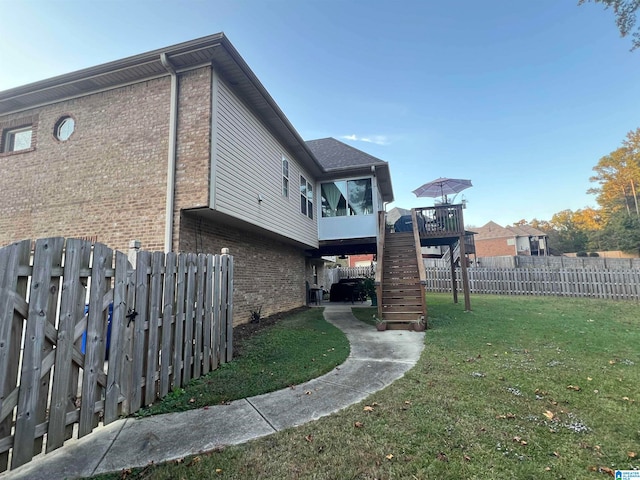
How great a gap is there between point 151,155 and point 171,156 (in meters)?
0.67

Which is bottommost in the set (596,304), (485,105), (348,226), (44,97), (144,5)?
(596,304)

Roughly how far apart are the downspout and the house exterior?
22mm

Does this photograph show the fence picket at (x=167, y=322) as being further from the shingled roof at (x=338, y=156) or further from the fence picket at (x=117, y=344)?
the shingled roof at (x=338, y=156)

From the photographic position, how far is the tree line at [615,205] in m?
28.1

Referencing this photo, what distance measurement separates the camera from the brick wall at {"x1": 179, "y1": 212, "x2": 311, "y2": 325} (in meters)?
6.82

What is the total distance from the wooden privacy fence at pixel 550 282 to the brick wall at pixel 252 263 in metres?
10.9

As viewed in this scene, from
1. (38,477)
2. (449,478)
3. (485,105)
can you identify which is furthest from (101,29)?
(485,105)

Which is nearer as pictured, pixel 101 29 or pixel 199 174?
pixel 199 174

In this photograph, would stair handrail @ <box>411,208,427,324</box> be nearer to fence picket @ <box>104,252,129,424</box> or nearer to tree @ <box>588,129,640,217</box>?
fence picket @ <box>104,252,129,424</box>

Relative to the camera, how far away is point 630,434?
99.5 inches

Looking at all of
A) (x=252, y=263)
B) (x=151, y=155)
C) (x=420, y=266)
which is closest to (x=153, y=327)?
(x=151, y=155)

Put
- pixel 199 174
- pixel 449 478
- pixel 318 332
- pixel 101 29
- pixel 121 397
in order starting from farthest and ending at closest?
1. pixel 101 29
2. pixel 318 332
3. pixel 199 174
4. pixel 121 397
5. pixel 449 478

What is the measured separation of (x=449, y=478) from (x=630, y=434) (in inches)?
74.6

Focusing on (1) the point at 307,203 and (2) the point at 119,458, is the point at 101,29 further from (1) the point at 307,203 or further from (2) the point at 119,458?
(2) the point at 119,458
